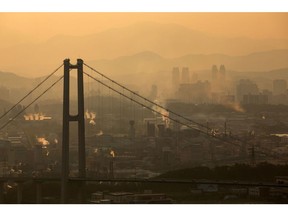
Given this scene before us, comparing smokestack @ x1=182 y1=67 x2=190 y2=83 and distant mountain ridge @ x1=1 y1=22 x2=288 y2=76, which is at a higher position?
distant mountain ridge @ x1=1 y1=22 x2=288 y2=76

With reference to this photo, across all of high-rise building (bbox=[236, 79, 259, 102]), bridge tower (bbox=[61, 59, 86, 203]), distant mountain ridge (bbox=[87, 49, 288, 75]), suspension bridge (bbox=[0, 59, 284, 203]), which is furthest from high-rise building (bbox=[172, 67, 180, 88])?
bridge tower (bbox=[61, 59, 86, 203])

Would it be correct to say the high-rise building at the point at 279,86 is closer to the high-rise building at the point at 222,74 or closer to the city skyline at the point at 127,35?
the city skyline at the point at 127,35

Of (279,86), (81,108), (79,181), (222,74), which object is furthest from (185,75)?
(79,181)

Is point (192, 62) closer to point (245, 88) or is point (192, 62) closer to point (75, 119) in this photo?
point (245, 88)

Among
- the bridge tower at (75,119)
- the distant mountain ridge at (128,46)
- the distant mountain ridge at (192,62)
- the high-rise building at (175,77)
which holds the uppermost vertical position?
the distant mountain ridge at (128,46)

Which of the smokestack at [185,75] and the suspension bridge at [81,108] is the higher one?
the smokestack at [185,75]

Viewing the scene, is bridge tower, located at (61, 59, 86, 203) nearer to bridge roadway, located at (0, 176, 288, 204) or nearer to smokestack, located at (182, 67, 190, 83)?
bridge roadway, located at (0, 176, 288, 204)

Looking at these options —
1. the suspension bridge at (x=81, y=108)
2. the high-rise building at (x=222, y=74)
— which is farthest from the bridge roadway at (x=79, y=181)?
the high-rise building at (x=222, y=74)

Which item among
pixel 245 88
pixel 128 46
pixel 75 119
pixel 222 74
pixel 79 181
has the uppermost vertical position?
pixel 128 46
